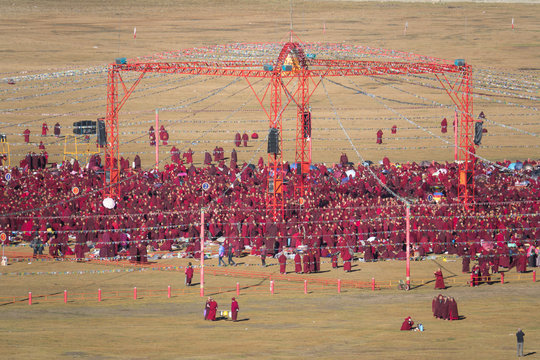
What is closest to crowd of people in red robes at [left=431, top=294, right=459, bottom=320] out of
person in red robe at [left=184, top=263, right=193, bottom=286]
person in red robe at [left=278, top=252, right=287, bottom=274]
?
person in red robe at [left=278, top=252, right=287, bottom=274]

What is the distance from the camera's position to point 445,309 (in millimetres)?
27672

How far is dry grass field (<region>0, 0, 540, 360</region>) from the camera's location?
25500mm

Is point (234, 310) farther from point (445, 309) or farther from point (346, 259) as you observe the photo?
point (346, 259)

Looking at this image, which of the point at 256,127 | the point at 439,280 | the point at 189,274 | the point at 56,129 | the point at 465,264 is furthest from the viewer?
the point at 256,127

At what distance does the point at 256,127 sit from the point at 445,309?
131 feet

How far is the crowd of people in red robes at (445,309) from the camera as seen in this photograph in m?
27.6

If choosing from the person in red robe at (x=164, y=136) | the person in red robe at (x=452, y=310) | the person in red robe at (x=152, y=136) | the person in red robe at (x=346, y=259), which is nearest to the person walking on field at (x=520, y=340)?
the person in red robe at (x=452, y=310)

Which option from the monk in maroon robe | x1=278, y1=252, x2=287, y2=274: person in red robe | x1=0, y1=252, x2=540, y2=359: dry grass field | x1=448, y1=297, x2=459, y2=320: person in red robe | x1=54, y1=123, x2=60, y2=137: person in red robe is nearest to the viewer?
x1=0, y1=252, x2=540, y2=359: dry grass field

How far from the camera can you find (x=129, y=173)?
4862 cm

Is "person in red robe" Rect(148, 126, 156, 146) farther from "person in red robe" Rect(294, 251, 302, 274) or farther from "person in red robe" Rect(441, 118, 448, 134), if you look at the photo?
"person in red robe" Rect(294, 251, 302, 274)

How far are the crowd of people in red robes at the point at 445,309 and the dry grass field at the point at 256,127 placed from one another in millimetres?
346

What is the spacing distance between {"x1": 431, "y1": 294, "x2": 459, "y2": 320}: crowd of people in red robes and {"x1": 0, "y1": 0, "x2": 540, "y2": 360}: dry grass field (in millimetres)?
346

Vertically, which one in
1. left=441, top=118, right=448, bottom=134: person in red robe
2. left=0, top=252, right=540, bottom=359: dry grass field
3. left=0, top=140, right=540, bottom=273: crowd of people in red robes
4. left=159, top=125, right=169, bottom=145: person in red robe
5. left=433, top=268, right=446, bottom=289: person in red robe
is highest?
left=441, top=118, right=448, bottom=134: person in red robe

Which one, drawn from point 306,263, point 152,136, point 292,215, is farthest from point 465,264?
point 152,136
